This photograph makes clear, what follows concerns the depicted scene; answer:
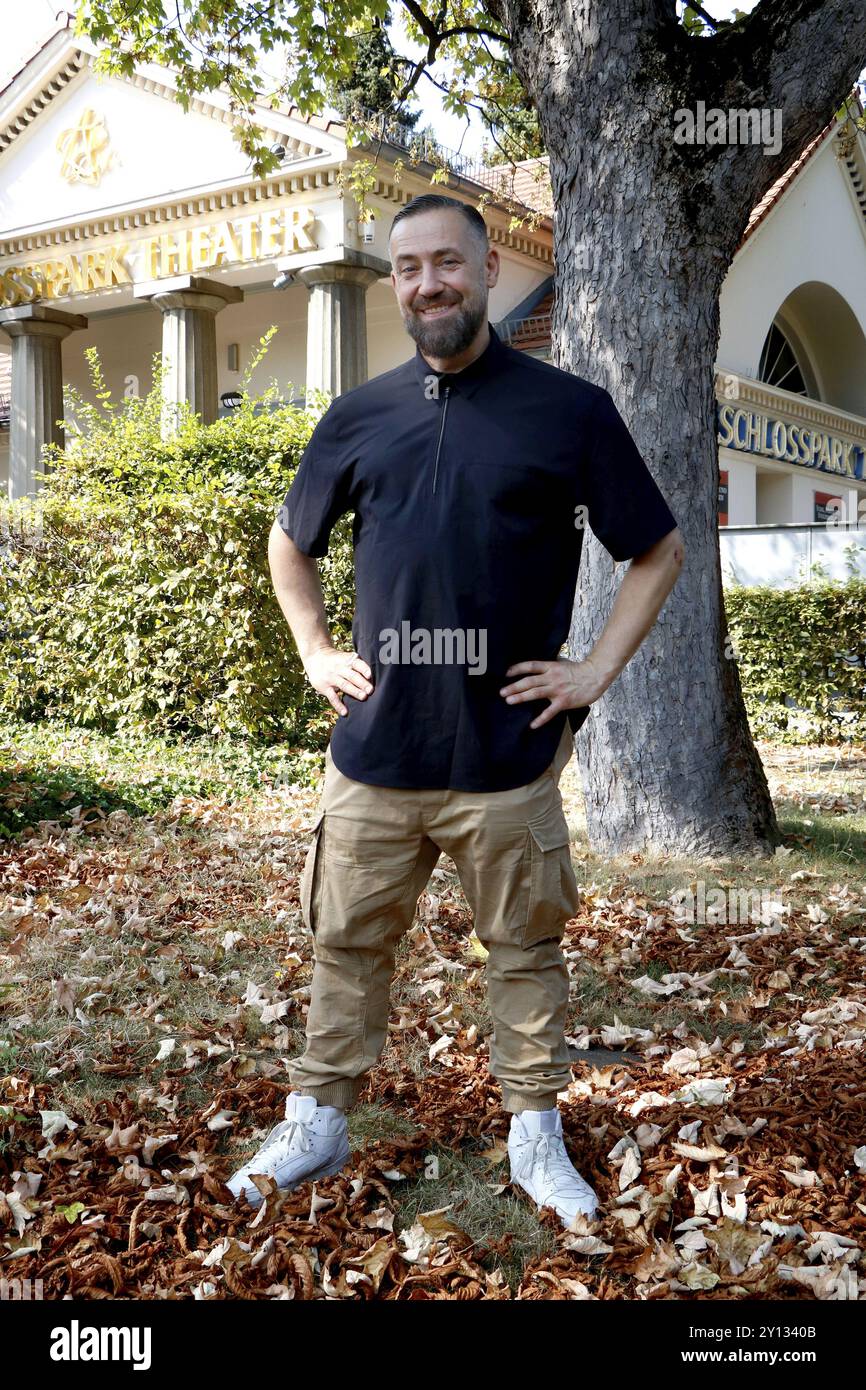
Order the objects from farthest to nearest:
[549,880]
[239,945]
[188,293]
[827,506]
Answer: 1. [827,506]
2. [188,293]
3. [239,945]
4. [549,880]

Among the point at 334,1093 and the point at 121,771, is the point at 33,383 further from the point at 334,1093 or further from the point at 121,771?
the point at 334,1093

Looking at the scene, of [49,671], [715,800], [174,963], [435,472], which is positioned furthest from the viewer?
[49,671]

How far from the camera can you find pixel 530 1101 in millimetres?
3020

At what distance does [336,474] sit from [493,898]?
111cm

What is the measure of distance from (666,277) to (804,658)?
573 centimetres

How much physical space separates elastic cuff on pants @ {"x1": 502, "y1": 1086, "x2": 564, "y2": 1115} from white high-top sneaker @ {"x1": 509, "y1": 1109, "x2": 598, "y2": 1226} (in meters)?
0.01

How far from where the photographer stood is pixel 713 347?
621 cm

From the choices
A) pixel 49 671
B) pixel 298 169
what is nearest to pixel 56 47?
pixel 298 169

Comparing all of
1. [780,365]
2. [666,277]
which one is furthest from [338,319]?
[666,277]

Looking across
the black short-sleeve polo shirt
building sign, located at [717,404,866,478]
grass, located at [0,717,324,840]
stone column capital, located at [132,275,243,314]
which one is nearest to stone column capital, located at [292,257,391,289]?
stone column capital, located at [132,275,243,314]

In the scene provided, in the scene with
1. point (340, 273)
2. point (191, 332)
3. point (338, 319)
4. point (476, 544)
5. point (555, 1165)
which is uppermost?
point (340, 273)

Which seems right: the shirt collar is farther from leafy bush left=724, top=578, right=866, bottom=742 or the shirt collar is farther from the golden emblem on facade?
the golden emblem on facade

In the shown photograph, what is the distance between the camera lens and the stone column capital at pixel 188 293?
18766mm

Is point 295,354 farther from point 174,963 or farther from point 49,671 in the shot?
point 174,963
